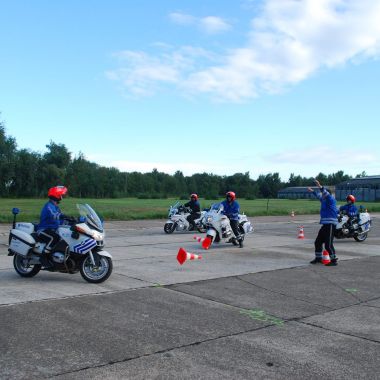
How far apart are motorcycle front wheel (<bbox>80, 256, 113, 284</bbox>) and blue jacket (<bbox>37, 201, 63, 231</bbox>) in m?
0.85

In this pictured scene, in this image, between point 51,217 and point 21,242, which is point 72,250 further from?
point 21,242

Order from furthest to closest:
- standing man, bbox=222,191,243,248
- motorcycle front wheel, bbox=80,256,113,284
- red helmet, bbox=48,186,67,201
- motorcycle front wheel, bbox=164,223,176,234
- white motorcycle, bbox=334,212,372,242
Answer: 1. motorcycle front wheel, bbox=164,223,176,234
2. white motorcycle, bbox=334,212,372,242
3. standing man, bbox=222,191,243,248
4. red helmet, bbox=48,186,67,201
5. motorcycle front wheel, bbox=80,256,113,284

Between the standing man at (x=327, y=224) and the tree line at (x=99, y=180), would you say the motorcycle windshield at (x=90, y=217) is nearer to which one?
the standing man at (x=327, y=224)

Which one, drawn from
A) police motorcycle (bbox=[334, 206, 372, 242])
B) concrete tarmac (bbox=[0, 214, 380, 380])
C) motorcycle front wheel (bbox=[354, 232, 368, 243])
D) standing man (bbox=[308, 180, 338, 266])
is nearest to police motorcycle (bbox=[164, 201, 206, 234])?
police motorcycle (bbox=[334, 206, 372, 242])

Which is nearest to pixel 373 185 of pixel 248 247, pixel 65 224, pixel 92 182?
pixel 92 182

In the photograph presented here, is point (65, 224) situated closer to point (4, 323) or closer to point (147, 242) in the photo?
point (4, 323)

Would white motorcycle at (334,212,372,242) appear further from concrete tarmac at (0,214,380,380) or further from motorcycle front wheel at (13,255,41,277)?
motorcycle front wheel at (13,255,41,277)

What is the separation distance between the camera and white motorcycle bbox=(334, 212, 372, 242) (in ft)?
52.3

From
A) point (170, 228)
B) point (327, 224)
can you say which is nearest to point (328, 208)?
point (327, 224)

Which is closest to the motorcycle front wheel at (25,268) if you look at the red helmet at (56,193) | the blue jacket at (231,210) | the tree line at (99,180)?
the red helmet at (56,193)

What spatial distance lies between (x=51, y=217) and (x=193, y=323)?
147 inches

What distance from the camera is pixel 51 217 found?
27.1 ft

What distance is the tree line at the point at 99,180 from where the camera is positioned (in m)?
106

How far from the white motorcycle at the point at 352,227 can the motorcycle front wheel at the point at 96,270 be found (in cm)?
1001
